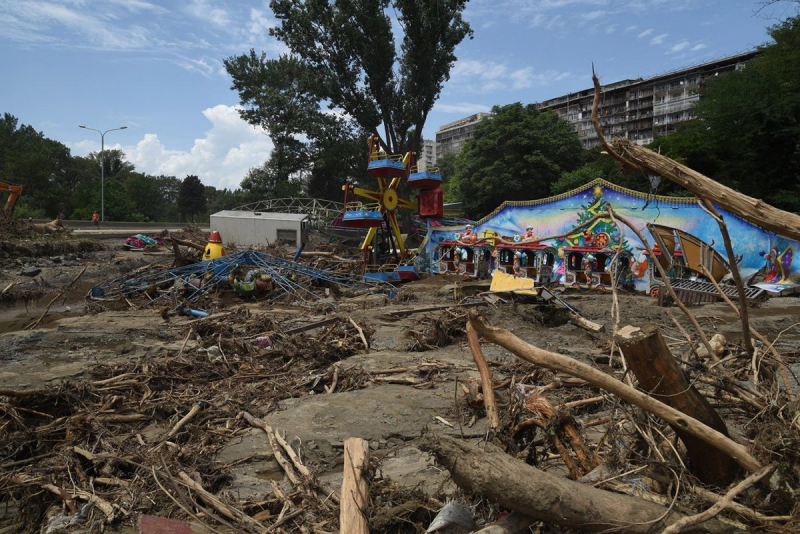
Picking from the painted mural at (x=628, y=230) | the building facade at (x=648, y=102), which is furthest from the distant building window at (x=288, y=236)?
the building facade at (x=648, y=102)

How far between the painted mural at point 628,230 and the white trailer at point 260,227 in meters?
15.1

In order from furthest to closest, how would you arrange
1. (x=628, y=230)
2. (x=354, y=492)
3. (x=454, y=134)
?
(x=454, y=134) < (x=628, y=230) < (x=354, y=492)

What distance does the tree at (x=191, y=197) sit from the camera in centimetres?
6862

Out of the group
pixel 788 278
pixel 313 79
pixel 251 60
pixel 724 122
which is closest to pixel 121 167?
pixel 251 60

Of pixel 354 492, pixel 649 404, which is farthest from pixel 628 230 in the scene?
pixel 354 492

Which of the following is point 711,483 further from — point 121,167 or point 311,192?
point 121,167

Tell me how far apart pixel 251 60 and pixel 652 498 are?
46568 millimetres

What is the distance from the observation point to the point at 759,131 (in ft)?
81.4

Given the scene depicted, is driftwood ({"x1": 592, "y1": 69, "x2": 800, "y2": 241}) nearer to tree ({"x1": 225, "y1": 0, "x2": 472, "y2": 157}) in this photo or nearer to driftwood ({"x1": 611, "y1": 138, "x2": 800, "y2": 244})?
driftwood ({"x1": 611, "y1": 138, "x2": 800, "y2": 244})

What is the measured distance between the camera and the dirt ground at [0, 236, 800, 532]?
3965mm

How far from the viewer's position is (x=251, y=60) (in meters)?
42.1

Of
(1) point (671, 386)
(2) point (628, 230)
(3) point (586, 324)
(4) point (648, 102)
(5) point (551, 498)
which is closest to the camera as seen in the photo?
(5) point (551, 498)

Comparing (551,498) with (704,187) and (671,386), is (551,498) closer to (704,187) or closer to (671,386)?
(671,386)

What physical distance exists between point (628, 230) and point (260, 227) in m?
25.9
